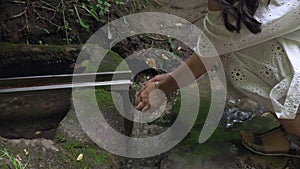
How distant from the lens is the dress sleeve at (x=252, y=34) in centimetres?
147

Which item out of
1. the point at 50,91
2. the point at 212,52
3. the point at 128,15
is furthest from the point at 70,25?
the point at 212,52

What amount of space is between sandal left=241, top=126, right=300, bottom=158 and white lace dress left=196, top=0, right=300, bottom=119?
16 cm

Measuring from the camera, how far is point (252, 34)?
1.52m

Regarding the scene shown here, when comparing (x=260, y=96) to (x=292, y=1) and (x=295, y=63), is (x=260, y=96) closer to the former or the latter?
(x=295, y=63)

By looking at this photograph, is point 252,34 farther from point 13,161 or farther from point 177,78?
point 13,161

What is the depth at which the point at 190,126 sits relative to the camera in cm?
193

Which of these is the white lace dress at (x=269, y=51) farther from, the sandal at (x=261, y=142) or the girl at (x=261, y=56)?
the sandal at (x=261, y=142)

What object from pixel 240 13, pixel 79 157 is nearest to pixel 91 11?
pixel 79 157

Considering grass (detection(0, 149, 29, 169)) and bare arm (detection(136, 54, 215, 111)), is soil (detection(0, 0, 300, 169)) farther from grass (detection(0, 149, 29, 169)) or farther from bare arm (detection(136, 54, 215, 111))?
bare arm (detection(136, 54, 215, 111))

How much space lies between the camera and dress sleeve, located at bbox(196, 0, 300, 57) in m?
1.47

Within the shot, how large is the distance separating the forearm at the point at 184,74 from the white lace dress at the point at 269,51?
0.05m

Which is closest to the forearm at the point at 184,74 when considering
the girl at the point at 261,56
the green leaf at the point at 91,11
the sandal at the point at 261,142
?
the girl at the point at 261,56

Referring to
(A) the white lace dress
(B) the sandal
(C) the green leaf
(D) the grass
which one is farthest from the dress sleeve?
(C) the green leaf

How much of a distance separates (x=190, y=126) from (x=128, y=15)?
3.71 ft
